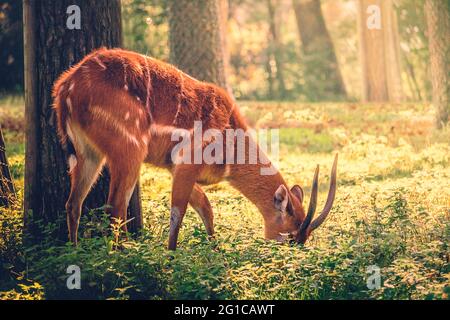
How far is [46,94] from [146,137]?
1.04m

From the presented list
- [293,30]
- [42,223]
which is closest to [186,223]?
[42,223]

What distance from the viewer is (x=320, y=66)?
26250mm

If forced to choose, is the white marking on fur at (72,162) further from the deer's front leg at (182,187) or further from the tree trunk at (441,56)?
the tree trunk at (441,56)

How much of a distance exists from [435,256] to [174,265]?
7.15 feet

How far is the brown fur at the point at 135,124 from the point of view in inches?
287

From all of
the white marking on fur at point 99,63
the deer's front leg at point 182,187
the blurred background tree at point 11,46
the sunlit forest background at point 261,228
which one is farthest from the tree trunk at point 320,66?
the white marking on fur at point 99,63

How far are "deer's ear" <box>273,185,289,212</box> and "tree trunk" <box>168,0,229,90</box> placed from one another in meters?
5.20

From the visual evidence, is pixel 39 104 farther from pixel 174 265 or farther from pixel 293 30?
pixel 293 30

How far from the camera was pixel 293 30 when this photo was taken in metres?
43.7

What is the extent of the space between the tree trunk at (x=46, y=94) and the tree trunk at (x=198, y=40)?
520 cm

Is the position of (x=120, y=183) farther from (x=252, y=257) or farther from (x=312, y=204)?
(x=312, y=204)

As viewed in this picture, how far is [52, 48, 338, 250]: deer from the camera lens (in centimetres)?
730

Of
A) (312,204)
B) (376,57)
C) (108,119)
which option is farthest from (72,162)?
(376,57)

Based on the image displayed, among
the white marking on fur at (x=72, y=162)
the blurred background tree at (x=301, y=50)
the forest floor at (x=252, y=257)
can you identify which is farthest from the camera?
the blurred background tree at (x=301, y=50)
